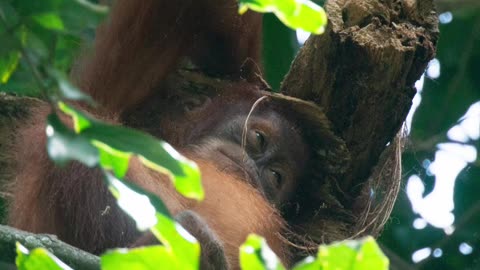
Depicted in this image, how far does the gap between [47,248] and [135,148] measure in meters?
0.81

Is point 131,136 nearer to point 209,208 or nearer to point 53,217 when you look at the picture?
point 53,217

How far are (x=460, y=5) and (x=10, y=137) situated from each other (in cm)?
265

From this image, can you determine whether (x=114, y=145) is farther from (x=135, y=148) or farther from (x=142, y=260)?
(x=142, y=260)

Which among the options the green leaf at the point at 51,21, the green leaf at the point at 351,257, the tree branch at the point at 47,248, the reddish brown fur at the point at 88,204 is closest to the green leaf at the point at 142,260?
the green leaf at the point at 351,257

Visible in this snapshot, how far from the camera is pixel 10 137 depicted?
485cm

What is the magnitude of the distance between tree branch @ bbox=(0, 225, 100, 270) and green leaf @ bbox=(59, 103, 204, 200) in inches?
26.9

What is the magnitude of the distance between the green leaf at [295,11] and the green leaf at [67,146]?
49 centimetres

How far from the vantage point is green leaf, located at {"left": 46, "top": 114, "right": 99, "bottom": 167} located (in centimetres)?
185

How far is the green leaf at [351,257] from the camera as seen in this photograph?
78.3 inches

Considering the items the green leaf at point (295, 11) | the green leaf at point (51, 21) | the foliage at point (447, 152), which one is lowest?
the foliage at point (447, 152)

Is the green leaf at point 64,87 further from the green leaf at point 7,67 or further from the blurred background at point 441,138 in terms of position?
the blurred background at point 441,138

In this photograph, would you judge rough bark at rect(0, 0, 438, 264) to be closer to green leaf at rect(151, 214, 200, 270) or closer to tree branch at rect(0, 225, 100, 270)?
tree branch at rect(0, 225, 100, 270)

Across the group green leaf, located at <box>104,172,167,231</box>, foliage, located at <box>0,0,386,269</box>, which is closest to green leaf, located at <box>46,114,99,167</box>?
foliage, located at <box>0,0,386,269</box>

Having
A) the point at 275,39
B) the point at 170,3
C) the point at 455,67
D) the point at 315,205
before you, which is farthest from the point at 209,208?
the point at 455,67
